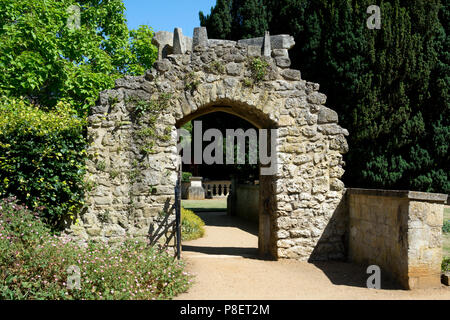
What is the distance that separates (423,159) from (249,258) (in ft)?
21.6

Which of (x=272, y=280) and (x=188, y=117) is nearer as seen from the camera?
(x=272, y=280)

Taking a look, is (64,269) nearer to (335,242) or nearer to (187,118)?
(187,118)

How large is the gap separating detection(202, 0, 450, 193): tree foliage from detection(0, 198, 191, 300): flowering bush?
735cm

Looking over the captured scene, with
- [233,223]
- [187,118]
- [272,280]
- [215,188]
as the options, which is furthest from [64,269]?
[215,188]

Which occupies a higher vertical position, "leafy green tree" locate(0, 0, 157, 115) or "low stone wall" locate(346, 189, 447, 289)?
"leafy green tree" locate(0, 0, 157, 115)

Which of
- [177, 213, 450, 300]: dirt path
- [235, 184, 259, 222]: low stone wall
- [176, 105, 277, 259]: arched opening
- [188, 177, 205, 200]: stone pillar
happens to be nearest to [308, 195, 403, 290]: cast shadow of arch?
[177, 213, 450, 300]: dirt path

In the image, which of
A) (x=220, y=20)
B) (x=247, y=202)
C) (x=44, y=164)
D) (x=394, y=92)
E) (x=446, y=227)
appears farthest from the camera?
(x=220, y=20)

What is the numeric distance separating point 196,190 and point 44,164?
50.7 feet

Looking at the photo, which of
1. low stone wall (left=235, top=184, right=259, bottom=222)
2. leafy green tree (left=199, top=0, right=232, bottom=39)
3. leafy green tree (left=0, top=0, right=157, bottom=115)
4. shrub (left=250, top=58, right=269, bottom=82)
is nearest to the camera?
shrub (left=250, top=58, right=269, bottom=82)

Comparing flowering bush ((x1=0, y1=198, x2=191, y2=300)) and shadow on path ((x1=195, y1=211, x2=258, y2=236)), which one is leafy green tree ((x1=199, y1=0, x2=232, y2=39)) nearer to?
shadow on path ((x1=195, y1=211, x2=258, y2=236))

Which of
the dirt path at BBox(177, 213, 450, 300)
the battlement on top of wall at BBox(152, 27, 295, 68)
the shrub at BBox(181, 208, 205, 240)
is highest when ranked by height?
the battlement on top of wall at BBox(152, 27, 295, 68)

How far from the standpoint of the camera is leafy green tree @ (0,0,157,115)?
10.2 m

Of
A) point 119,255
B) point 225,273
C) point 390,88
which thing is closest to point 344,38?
point 390,88

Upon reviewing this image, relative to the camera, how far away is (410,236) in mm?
5074
